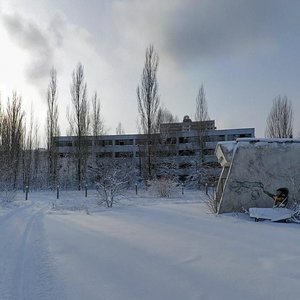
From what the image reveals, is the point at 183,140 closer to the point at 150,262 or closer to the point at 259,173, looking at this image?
the point at 259,173

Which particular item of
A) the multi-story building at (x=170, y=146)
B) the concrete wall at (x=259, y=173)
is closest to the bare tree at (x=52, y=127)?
the multi-story building at (x=170, y=146)

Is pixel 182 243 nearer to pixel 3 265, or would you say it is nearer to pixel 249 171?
pixel 3 265

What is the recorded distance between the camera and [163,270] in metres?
5.75

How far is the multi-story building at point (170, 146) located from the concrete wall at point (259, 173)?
2589 centimetres

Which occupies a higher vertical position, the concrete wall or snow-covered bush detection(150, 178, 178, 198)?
the concrete wall

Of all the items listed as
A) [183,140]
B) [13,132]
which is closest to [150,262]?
[13,132]

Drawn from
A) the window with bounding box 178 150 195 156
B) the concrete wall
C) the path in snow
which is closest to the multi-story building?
the window with bounding box 178 150 195 156

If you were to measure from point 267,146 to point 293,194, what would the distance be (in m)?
2.03

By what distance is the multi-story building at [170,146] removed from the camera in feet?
141

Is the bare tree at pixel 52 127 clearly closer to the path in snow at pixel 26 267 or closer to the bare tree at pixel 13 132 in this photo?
the bare tree at pixel 13 132

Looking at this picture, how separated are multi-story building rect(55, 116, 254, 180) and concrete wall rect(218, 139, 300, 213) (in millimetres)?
25893

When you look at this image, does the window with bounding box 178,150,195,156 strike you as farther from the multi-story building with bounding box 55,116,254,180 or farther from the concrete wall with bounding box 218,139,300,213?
the concrete wall with bounding box 218,139,300,213

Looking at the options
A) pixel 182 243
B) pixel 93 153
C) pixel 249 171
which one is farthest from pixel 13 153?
pixel 182 243

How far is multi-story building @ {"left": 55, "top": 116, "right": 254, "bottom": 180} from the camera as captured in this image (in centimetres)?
4297
